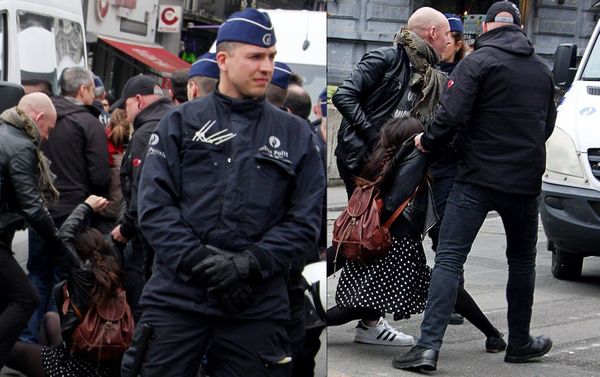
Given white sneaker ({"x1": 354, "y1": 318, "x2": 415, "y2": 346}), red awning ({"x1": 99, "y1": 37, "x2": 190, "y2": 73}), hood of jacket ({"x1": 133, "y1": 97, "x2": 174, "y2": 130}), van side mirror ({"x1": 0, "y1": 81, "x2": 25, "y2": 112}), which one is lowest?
white sneaker ({"x1": 354, "y1": 318, "x2": 415, "y2": 346})

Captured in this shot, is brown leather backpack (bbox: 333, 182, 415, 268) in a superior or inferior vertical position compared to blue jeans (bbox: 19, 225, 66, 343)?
superior

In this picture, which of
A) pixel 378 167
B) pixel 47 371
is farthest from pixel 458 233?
pixel 47 371

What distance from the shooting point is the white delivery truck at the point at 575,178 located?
9.83m

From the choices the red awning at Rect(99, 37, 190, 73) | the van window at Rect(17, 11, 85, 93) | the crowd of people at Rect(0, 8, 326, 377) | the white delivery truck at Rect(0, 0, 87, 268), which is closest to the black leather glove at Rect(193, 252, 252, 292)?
the crowd of people at Rect(0, 8, 326, 377)

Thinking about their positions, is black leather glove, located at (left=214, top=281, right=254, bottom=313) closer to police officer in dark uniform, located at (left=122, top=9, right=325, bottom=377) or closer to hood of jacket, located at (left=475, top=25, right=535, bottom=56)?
police officer in dark uniform, located at (left=122, top=9, right=325, bottom=377)

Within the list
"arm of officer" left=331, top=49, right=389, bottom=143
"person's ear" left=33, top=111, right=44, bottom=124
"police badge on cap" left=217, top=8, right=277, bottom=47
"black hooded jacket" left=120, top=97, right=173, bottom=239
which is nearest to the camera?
"police badge on cap" left=217, top=8, right=277, bottom=47

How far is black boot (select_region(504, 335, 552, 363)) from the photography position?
23.7 ft

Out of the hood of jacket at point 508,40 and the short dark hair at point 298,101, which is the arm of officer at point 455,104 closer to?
the hood of jacket at point 508,40

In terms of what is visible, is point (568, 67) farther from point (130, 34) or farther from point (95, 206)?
point (130, 34)

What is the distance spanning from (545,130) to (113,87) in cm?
1084

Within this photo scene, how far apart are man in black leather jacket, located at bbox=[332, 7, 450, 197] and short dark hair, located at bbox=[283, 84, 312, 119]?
86.0 inches

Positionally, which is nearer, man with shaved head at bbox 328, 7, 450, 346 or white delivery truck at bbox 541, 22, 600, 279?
man with shaved head at bbox 328, 7, 450, 346

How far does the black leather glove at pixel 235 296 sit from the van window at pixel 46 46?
17.0 ft

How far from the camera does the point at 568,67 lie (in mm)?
10539
